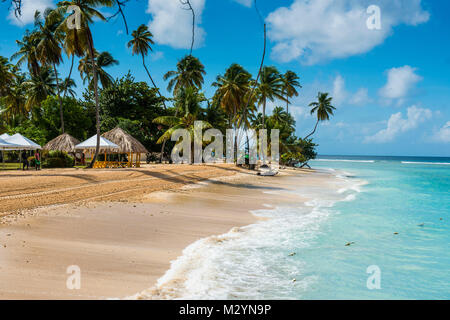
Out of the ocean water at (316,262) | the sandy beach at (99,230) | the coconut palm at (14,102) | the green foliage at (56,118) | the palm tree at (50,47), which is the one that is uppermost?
the palm tree at (50,47)

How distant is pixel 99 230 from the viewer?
683cm

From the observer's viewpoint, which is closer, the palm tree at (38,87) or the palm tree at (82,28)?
the palm tree at (82,28)

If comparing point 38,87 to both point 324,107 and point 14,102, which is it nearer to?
point 14,102

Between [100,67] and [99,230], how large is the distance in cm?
3498

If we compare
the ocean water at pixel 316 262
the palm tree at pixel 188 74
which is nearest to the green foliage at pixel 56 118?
the palm tree at pixel 188 74

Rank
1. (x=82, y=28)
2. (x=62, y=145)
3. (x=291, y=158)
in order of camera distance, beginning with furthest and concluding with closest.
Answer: (x=291, y=158), (x=62, y=145), (x=82, y=28)

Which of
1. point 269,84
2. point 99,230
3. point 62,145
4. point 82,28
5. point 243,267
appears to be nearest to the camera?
point 243,267

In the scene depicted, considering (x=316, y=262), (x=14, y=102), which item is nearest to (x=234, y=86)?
(x=14, y=102)

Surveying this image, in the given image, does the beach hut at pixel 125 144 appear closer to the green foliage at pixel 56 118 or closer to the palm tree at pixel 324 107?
the green foliage at pixel 56 118

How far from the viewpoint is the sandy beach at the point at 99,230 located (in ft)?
13.6

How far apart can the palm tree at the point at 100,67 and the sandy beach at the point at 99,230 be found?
24198 millimetres

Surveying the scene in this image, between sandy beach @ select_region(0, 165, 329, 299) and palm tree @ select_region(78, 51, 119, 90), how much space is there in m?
24.2

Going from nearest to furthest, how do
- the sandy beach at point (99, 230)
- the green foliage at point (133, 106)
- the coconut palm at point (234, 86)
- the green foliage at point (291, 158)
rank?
the sandy beach at point (99, 230)
the coconut palm at point (234, 86)
the green foliage at point (133, 106)
the green foliage at point (291, 158)
